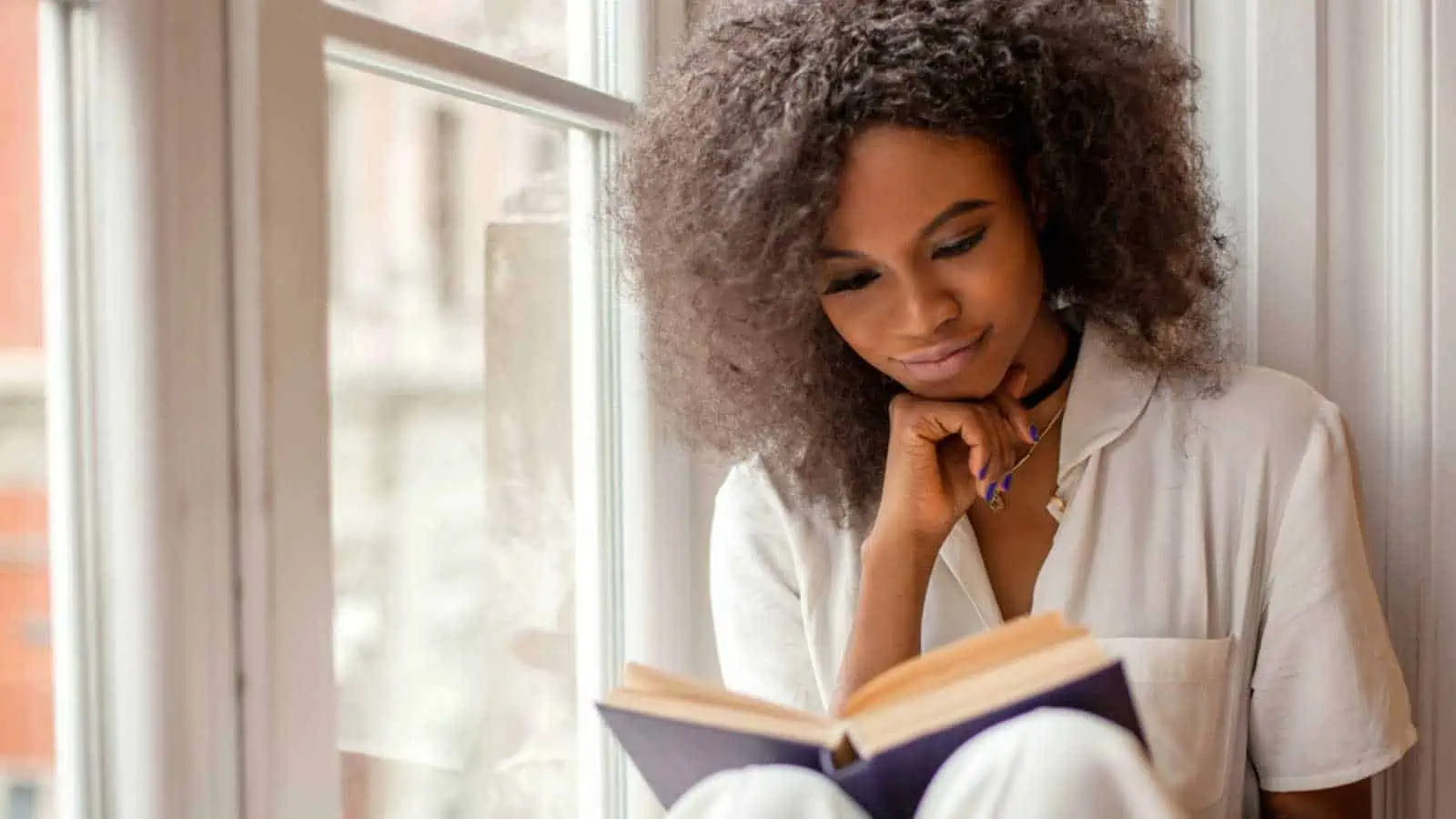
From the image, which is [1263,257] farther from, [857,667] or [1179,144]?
[857,667]

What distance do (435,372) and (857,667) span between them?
0.42 metres

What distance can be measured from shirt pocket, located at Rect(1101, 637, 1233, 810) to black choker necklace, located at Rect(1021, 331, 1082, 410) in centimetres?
22

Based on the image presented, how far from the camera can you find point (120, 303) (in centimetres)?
74

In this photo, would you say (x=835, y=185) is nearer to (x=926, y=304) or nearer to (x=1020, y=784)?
(x=926, y=304)

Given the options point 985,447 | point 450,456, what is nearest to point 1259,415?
point 985,447

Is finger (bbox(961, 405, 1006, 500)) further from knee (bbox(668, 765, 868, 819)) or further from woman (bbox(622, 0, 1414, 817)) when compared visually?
knee (bbox(668, 765, 868, 819))

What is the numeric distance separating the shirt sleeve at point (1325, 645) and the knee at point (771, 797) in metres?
0.48

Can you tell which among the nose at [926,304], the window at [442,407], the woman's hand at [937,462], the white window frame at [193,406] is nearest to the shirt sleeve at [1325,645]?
the woman's hand at [937,462]

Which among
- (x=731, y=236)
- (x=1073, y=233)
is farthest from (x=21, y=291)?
(x=1073, y=233)

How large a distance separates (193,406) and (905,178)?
1.63 feet

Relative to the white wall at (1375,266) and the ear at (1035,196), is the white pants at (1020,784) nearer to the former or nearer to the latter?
the ear at (1035,196)

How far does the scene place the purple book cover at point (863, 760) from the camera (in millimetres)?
699

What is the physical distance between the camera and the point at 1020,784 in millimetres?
685

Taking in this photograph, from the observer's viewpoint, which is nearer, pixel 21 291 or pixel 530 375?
pixel 21 291
